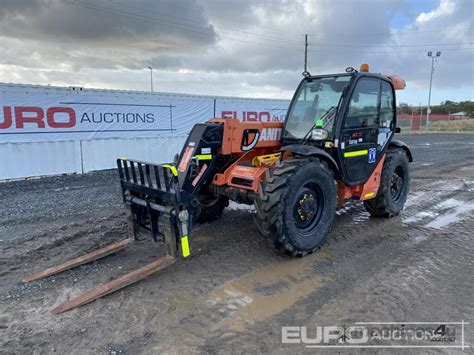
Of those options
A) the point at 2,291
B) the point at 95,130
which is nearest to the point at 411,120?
the point at 95,130

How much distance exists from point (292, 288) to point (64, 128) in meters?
9.88

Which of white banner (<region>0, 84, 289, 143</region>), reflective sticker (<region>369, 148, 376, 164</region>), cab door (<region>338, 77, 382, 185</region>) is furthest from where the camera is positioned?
white banner (<region>0, 84, 289, 143</region>)

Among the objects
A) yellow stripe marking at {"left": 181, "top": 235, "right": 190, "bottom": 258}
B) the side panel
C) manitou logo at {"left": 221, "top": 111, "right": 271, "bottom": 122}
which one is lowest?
yellow stripe marking at {"left": 181, "top": 235, "right": 190, "bottom": 258}

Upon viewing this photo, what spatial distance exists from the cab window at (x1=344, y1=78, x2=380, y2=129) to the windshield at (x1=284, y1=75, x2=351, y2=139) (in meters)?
0.22

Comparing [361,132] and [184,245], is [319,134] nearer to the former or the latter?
[361,132]

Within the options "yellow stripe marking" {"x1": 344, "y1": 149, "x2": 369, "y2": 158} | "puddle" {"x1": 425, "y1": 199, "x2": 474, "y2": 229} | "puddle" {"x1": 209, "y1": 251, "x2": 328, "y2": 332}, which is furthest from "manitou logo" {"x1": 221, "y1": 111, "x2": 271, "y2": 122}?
"puddle" {"x1": 209, "y1": 251, "x2": 328, "y2": 332}

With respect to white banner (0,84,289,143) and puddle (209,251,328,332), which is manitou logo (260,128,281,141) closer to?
puddle (209,251,328,332)

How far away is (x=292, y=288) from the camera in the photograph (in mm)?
3857

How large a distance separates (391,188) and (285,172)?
10.4 ft

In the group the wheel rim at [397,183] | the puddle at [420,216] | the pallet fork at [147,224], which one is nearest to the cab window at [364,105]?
the wheel rim at [397,183]

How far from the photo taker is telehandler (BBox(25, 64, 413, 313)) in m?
4.03

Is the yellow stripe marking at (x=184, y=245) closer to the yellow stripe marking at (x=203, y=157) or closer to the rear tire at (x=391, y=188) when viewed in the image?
the yellow stripe marking at (x=203, y=157)

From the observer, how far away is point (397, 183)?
649 centimetres

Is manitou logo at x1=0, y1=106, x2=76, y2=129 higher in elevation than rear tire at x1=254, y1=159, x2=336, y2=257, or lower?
higher
